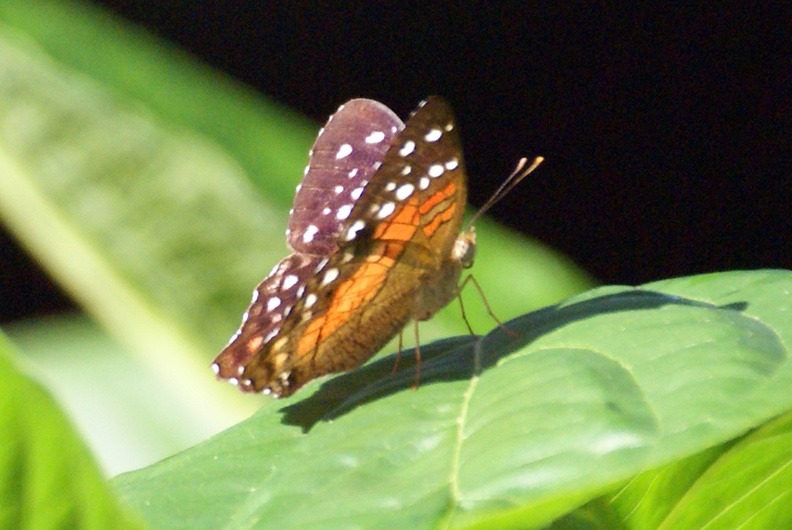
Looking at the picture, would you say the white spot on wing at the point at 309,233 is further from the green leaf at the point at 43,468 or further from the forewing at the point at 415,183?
the green leaf at the point at 43,468

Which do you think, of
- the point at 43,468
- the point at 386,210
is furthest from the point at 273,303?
the point at 43,468

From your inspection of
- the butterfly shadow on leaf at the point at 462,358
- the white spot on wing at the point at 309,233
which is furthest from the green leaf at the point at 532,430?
the white spot on wing at the point at 309,233

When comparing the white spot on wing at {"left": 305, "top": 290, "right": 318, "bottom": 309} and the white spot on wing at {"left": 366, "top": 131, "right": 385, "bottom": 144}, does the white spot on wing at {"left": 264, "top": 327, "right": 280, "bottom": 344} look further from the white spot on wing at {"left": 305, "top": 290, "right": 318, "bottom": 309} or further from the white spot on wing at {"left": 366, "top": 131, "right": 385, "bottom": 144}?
the white spot on wing at {"left": 366, "top": 131, "right": 385, "bottom": 144}

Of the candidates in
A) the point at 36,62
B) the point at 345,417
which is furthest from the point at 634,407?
the point at 36,62

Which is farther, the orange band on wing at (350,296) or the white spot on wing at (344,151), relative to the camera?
the white spot on wing at (344,151)

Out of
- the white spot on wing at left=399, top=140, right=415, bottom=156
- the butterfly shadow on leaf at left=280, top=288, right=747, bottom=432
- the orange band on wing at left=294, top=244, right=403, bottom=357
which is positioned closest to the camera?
the butterfly shadow on leaf at left=280, top=288, right=747, bottom=432

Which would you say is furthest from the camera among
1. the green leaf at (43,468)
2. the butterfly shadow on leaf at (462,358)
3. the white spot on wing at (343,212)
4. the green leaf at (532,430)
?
the white spot on wing at (343,212)

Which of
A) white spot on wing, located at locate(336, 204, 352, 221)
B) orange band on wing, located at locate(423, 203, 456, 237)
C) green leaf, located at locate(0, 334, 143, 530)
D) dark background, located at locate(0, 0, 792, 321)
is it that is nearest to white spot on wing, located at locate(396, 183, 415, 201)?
orange band on wing, located at locate(423, 203, 456, 237)

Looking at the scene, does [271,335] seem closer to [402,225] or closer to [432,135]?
[402,225]
